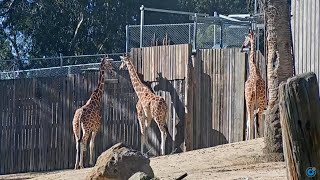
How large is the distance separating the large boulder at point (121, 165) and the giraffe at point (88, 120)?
29.3 ft

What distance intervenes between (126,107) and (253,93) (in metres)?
4.75

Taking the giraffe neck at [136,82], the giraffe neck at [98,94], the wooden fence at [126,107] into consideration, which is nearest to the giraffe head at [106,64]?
the giraffe neck at [98,94]

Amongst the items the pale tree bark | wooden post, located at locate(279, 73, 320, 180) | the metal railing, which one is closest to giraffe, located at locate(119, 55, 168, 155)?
the metal railing

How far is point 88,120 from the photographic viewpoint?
1892cm

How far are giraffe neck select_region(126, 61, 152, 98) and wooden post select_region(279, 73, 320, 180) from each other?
45.8 feet

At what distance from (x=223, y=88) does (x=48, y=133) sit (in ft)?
18.0

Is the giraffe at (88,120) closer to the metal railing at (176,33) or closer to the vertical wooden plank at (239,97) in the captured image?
the metal railing at (176,33)

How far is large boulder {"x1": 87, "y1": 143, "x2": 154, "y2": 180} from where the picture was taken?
31.2ft

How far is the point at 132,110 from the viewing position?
20.3 m

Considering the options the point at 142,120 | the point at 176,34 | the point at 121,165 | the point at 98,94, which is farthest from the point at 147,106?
the point at 121,165

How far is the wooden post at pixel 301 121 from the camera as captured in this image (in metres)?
4.77

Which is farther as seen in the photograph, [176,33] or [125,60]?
[176,33]

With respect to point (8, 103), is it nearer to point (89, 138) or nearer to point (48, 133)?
point (48, 133)

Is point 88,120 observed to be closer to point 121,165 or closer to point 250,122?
point 250,122
